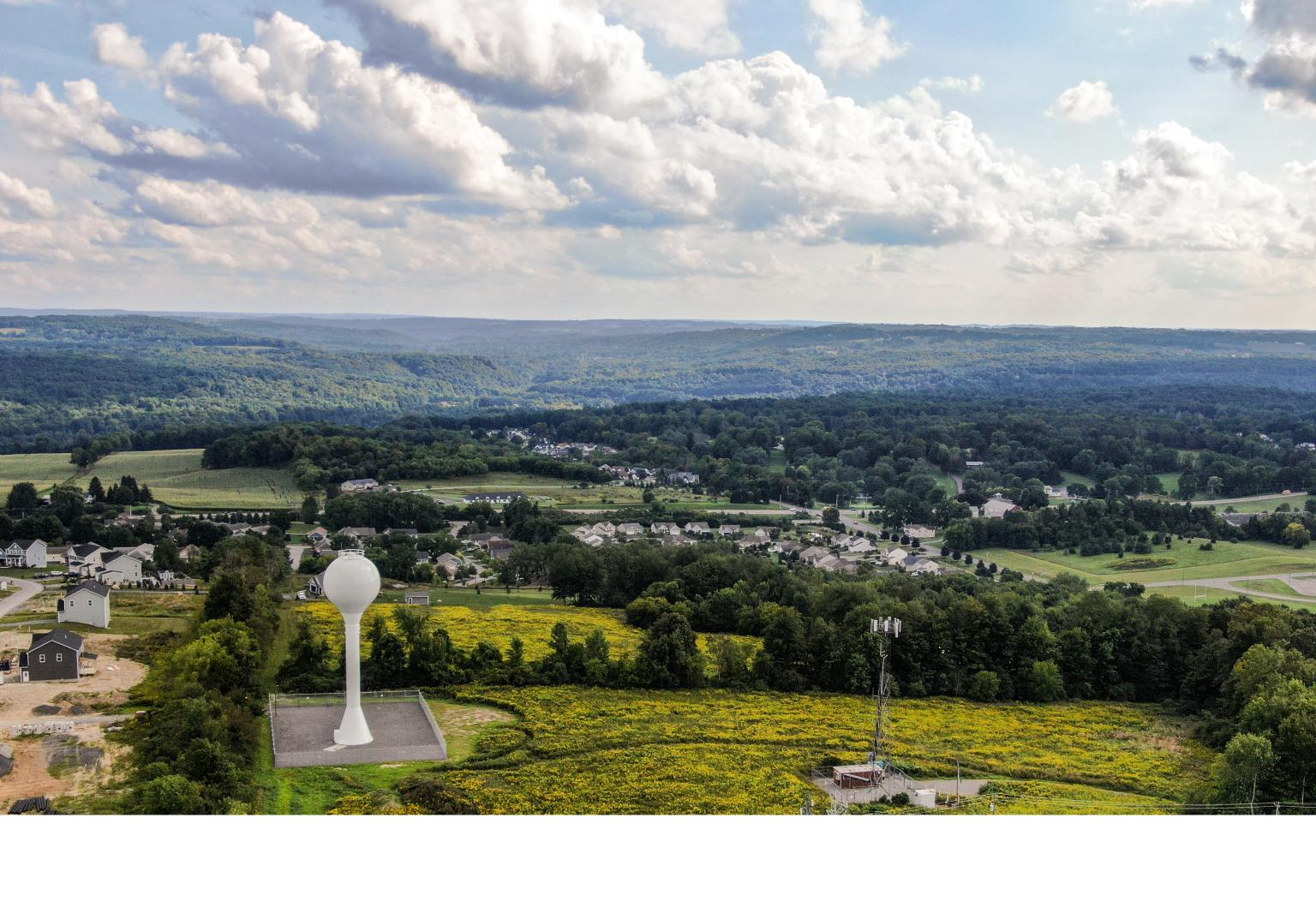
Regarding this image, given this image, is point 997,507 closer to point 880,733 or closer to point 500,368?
point 880,733

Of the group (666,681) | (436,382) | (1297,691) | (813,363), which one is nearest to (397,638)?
(666,681)

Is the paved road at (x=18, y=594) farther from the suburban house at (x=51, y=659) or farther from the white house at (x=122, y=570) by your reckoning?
the suburban house at (x=51, y=659)

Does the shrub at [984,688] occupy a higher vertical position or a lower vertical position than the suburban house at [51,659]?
lower

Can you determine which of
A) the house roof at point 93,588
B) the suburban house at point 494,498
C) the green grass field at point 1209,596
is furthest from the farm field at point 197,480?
the green grass field at point 1209,596

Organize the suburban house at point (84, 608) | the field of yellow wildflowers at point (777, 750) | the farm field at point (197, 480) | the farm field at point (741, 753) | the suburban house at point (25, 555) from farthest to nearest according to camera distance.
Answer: the farm field at point (197, 480) < the suburban house at point (25, 555) < the suburban house at point (84, 608) < the field of yellow wildflowers at point (777, 750) < the farm field at point (741, 753)

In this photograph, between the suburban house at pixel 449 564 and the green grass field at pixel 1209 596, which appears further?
the suburban house at pixel 449 564

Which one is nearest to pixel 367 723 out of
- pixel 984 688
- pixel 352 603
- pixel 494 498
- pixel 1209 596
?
pixel 352 603
